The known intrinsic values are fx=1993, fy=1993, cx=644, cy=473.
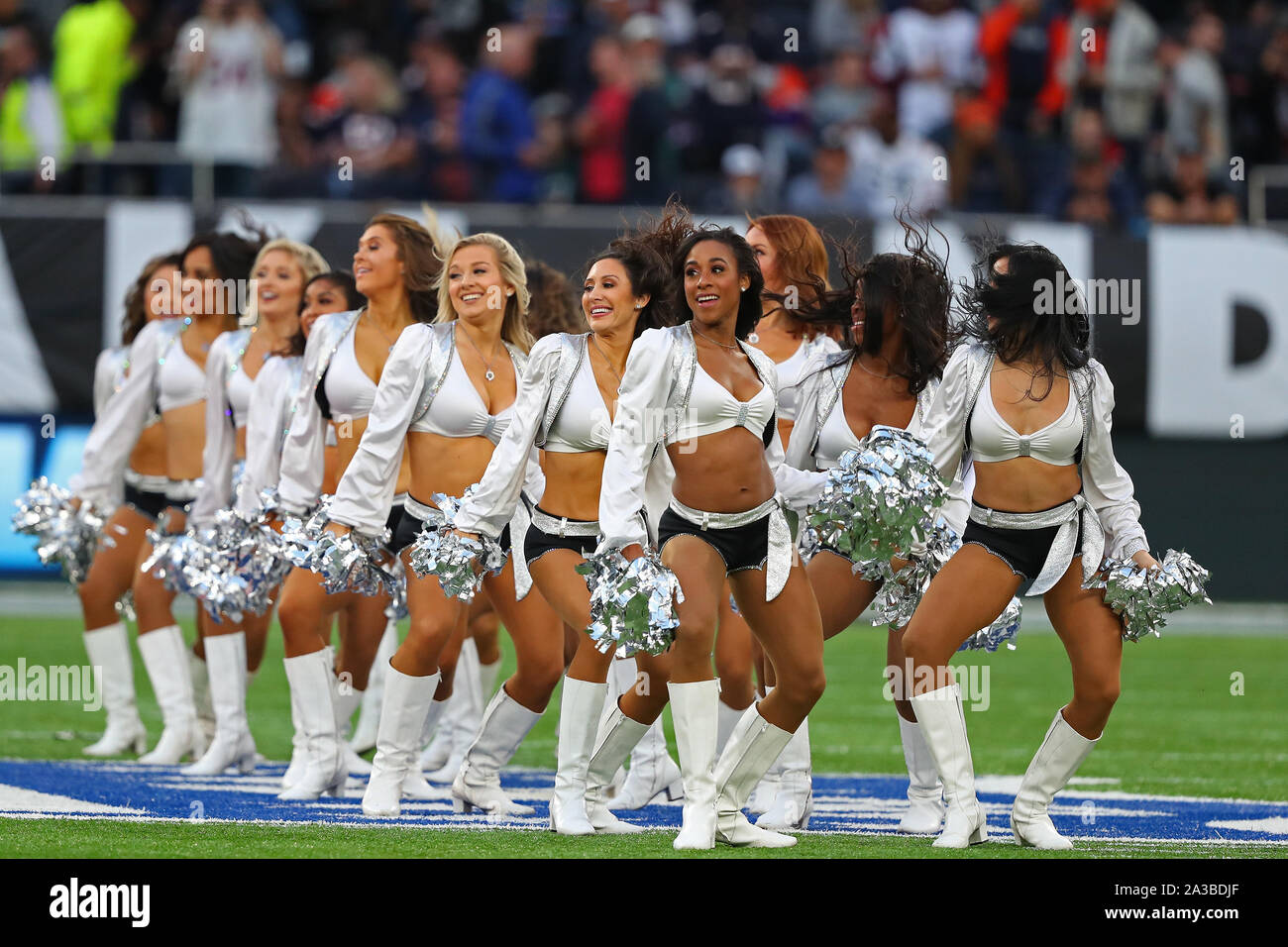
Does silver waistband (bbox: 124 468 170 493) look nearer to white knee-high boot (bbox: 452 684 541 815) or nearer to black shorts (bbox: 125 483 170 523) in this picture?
black shorts (bbox: 125 483 170 523)

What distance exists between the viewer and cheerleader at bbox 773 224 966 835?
7.04 metres

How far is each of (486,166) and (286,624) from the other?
28.5 feet

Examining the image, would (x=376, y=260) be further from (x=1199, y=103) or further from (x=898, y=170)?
(x=1199, y=103)

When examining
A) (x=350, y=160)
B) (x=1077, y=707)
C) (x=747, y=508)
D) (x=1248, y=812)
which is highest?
(x=350, y=160)

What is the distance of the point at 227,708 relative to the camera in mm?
8398

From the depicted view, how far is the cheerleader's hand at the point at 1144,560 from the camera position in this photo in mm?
6316

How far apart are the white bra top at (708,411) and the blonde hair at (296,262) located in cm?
273

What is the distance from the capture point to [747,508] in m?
6.24

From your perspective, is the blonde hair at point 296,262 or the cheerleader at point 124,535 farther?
the cheerleader at point 124,535

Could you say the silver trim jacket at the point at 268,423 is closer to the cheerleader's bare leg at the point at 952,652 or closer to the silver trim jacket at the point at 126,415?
the silver trim jacket at the point at 126,415
